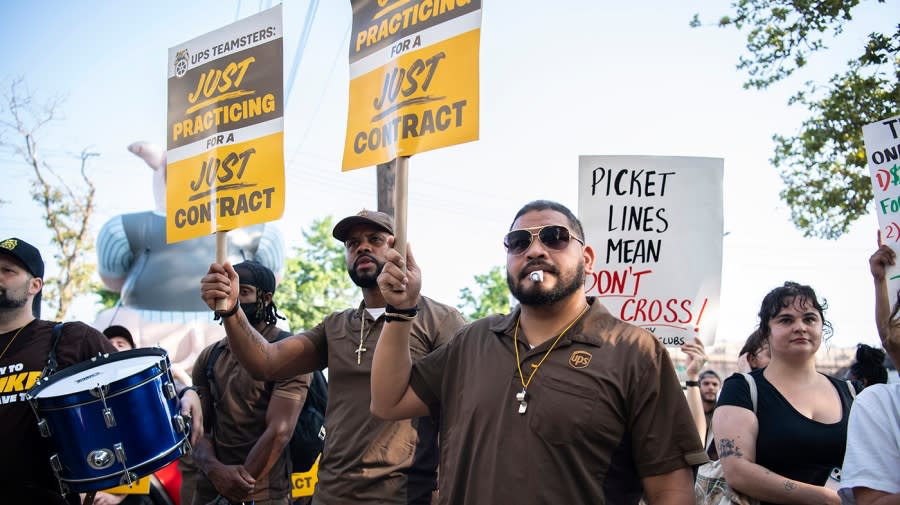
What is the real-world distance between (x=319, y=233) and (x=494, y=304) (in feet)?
19.8

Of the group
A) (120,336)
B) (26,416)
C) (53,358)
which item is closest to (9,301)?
(53,358)

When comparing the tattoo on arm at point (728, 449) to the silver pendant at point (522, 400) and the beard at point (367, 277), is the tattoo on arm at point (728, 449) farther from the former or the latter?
the beard at point (367, 277)

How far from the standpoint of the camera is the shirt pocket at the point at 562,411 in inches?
115

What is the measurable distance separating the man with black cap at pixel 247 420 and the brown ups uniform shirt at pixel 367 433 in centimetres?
92

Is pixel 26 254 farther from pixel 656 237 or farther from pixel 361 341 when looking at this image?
pixel 656 237

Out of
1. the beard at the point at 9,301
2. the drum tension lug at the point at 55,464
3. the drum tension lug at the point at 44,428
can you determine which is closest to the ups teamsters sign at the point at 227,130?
the beard at the point at 9,301

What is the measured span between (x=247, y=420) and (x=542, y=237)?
2.99 meters

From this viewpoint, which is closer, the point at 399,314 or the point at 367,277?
the point at 399,314

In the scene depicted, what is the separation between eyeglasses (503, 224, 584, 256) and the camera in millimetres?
3271

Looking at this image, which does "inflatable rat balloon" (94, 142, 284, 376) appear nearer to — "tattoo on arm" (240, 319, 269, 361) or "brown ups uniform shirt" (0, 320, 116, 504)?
"brown ups uniform shirt" (0, 320, 116, 504)

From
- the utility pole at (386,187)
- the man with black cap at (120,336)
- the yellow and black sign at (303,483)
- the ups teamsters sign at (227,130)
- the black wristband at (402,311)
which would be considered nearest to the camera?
the black wristband at (402,311)

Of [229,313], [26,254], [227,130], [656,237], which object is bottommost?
[229,313]

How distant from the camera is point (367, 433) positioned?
167 inches

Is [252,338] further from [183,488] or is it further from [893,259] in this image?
[893,259]
